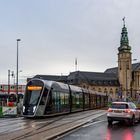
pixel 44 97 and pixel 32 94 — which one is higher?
pixel 32 94

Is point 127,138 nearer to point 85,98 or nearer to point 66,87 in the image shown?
point 66,87

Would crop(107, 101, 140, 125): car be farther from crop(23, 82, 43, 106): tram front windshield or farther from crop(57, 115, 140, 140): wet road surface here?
crop(23, 82, 43, 106): tram front windshield

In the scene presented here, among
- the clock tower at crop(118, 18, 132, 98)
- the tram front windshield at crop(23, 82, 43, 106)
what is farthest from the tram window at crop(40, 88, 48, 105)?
the clock tower at crop(118, 18, 132, 98)

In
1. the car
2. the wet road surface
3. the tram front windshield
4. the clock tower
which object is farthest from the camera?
the clock tower

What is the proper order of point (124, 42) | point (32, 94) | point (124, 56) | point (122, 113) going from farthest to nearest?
point (124, 56) < point (124, 42) < point (32, 94) < point (122, 113)

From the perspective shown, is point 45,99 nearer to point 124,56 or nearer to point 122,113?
point 122,113

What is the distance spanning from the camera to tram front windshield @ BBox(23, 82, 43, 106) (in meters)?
36.7

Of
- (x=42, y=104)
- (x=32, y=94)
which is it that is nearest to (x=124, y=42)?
(x=32, y=94)

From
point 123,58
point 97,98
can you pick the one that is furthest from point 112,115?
point 123,58

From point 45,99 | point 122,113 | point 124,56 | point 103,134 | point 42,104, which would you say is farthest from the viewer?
point 124,56

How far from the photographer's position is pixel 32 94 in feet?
122

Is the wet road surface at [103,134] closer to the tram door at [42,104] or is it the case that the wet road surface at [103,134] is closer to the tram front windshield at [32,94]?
the tram door at [42,104]

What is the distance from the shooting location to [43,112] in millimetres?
36719

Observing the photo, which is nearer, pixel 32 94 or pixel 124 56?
pixel 32 94
